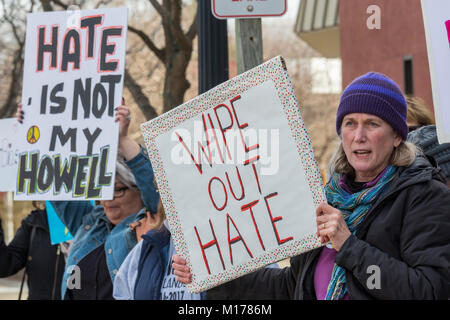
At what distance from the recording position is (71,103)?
3535 millimetres

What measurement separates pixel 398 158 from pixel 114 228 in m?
1.71

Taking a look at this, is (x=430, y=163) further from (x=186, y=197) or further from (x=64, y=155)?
(x=64, y=155)

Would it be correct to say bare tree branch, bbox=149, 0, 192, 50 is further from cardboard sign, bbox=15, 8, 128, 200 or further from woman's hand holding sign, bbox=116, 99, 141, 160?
woman's hand holding sign, bbox=116, 99, 141, 160

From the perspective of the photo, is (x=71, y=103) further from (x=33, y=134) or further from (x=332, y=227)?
(x=332, y=227)

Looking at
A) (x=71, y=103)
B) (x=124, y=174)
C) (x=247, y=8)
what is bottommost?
(x=124, y=174)

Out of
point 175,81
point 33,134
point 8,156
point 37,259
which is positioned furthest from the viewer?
point 175,81

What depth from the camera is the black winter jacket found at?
7.07ft

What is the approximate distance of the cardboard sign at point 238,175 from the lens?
7.94 ft

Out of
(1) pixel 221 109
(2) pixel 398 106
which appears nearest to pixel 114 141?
(1) pixel 221 109

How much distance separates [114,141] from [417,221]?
65.0 inches

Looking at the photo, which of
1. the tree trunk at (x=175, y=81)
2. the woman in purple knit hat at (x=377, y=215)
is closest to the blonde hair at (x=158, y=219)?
the woman in purple knit hat at (x=377, y=215)

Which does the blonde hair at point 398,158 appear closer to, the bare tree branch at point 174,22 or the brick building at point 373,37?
the brick building at point 373,37

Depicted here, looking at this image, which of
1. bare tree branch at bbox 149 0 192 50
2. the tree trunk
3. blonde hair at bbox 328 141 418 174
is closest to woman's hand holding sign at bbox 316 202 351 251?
blonde hair at bbox 328 141 418 174

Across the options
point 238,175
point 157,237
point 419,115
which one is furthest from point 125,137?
point 419,115
